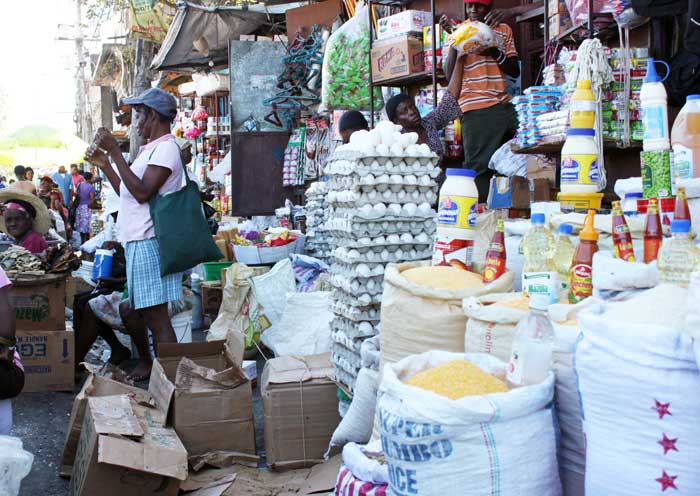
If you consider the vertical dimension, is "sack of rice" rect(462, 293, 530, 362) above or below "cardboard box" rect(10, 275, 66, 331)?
above

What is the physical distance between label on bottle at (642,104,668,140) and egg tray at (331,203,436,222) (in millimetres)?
1276

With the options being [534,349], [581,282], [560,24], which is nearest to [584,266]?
[581,282]

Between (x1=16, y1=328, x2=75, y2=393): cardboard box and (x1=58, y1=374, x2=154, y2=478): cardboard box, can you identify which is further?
(x1=16, y1=328, x2=75, y2=393): cardboard box

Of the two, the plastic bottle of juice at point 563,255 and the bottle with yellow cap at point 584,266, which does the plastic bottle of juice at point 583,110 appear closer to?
the plastic bottle of juice at point 563,255

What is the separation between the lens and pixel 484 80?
5918mm

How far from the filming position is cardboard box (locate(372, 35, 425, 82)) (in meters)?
6.82

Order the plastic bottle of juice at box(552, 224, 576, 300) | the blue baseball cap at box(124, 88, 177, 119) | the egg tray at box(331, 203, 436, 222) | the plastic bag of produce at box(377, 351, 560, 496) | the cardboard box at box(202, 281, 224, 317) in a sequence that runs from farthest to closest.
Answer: the cardboard box at box(202, 281, 224, 317), the blue baseball cap at box(124, 88, 177, 119), the egg tray at box(331, 203, 436, 222), the plastic bottle of juice at box(552, 224, 576, 300), the plastic bag of produce at box(377, 351, 560, 496)

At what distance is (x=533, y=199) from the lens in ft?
17.2

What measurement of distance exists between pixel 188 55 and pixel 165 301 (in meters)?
6.43

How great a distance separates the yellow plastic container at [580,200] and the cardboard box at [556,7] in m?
2.84

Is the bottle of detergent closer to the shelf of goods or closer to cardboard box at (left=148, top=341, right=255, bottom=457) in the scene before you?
the shelf of goods

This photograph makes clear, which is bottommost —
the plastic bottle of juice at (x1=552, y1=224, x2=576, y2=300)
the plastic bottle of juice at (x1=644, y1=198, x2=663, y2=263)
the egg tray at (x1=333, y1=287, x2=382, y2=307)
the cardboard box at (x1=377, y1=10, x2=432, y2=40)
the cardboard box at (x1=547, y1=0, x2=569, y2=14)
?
the egg tray at (x1=333, y1=287, x2=382, y2=307)

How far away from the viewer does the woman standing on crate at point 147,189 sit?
4.66m

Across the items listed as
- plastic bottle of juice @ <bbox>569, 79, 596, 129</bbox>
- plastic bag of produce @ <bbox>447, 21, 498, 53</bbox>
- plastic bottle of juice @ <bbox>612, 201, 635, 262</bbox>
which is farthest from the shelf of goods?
plastic bag of produce @ <bbox>447, 21, 498, 53</bbox>
